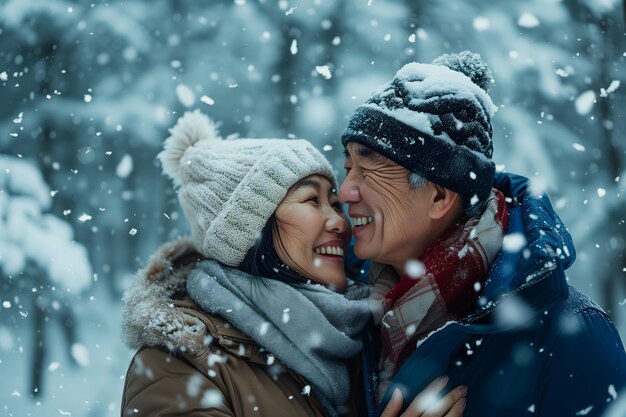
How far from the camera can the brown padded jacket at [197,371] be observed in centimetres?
236

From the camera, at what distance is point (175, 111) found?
593 cm

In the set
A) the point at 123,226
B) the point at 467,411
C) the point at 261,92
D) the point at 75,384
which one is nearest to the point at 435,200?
the point at 467,411

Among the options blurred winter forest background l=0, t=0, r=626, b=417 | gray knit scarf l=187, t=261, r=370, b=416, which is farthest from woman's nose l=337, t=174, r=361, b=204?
blurred winter forest background l=0, t=0, r=626, b=417

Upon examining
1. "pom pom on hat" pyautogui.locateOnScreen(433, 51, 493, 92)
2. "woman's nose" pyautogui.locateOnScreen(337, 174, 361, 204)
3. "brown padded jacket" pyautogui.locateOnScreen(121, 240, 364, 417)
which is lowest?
"brown padded jacket" pyautogui.locateOnScreen(121, 240, 364, 417)

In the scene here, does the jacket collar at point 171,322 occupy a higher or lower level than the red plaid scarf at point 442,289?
lower

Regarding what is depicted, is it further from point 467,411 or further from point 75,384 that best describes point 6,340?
point 467,411

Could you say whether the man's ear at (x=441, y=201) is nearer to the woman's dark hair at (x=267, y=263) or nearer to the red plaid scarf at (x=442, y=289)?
the red plaid scarf at (x=442, y=289)

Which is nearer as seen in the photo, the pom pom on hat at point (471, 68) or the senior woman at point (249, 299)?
the senior woman at point (249, 299)

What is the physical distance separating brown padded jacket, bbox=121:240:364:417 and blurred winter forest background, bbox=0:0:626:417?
3088mm

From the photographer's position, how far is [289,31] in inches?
238

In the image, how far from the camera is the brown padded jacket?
2361mm

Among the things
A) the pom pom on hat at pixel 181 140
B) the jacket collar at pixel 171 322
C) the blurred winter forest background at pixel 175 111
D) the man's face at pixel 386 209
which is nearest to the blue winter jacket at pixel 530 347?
the man's face at pixel 386 209

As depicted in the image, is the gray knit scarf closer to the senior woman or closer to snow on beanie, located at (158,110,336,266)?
the senior woman

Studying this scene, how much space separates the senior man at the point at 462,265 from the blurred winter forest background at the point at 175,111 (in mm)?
2790
